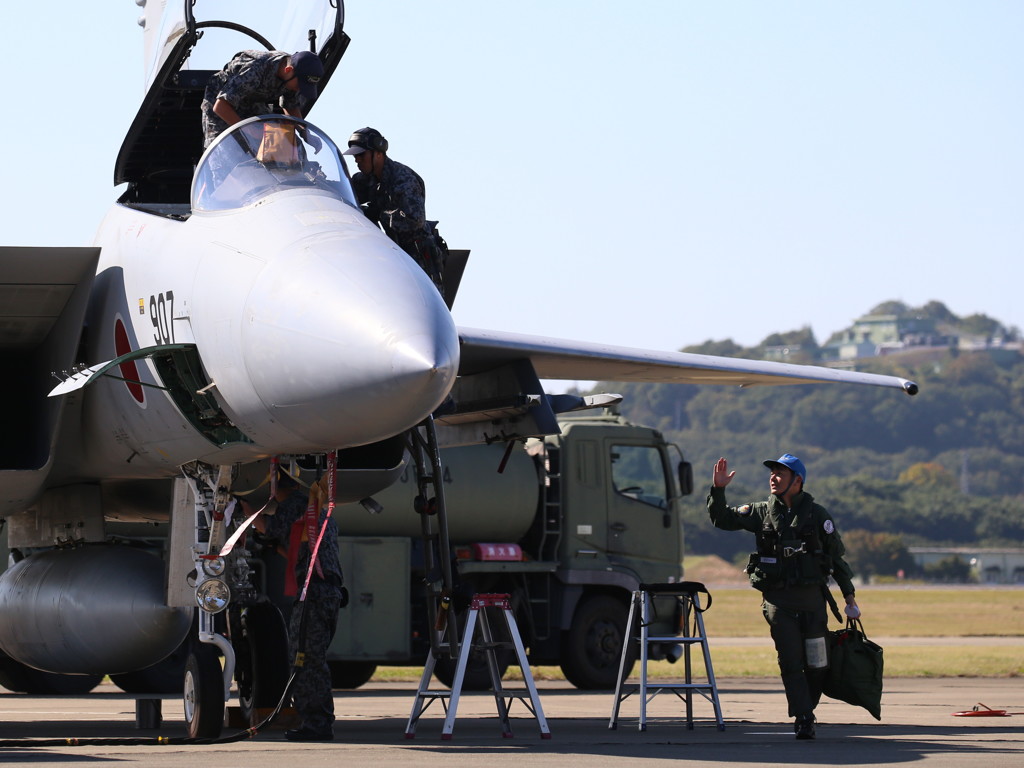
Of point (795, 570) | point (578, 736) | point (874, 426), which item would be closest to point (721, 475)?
point (795, 570)

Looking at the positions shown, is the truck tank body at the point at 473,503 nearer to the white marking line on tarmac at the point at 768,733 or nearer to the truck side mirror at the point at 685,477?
the truck side mirror at the point at 685,477

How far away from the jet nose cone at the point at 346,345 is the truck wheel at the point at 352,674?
11359 mm

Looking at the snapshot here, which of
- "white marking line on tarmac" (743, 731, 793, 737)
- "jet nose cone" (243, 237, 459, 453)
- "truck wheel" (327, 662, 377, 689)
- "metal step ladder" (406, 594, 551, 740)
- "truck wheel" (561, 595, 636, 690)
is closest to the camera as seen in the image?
"jet nose cone" (243, 237, 459, 453)

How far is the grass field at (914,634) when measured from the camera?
20828 mm

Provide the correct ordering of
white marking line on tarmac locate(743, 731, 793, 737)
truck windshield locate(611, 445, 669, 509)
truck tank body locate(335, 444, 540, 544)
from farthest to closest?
truck windshield locate(611, 445, 669, 509) < truck tank body locate(335, 444, 540, 544) < white marking line on tarmac locate(743, 731, 793, 737)

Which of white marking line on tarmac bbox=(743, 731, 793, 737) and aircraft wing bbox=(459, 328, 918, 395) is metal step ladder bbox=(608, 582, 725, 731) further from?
aircraft wing bbox=(459, 328, 918, 395)

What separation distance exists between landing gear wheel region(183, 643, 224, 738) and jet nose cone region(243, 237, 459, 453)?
1886mm

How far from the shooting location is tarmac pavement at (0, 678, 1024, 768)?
321 inches

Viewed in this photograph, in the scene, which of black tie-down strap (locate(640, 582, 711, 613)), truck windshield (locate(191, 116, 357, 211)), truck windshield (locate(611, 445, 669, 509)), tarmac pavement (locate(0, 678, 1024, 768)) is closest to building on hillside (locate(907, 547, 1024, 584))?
truck windshield (locate(611, 445, 669, 509))

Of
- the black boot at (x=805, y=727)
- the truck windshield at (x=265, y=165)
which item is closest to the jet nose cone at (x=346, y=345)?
the truck windshield at (x=265, y=165)

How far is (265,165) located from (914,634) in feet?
88.6

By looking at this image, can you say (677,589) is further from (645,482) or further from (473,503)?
(645,482)

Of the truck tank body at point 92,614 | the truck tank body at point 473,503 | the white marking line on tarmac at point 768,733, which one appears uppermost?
the truck tank body at point 473,503

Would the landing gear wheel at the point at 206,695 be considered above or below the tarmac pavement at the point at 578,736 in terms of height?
above
